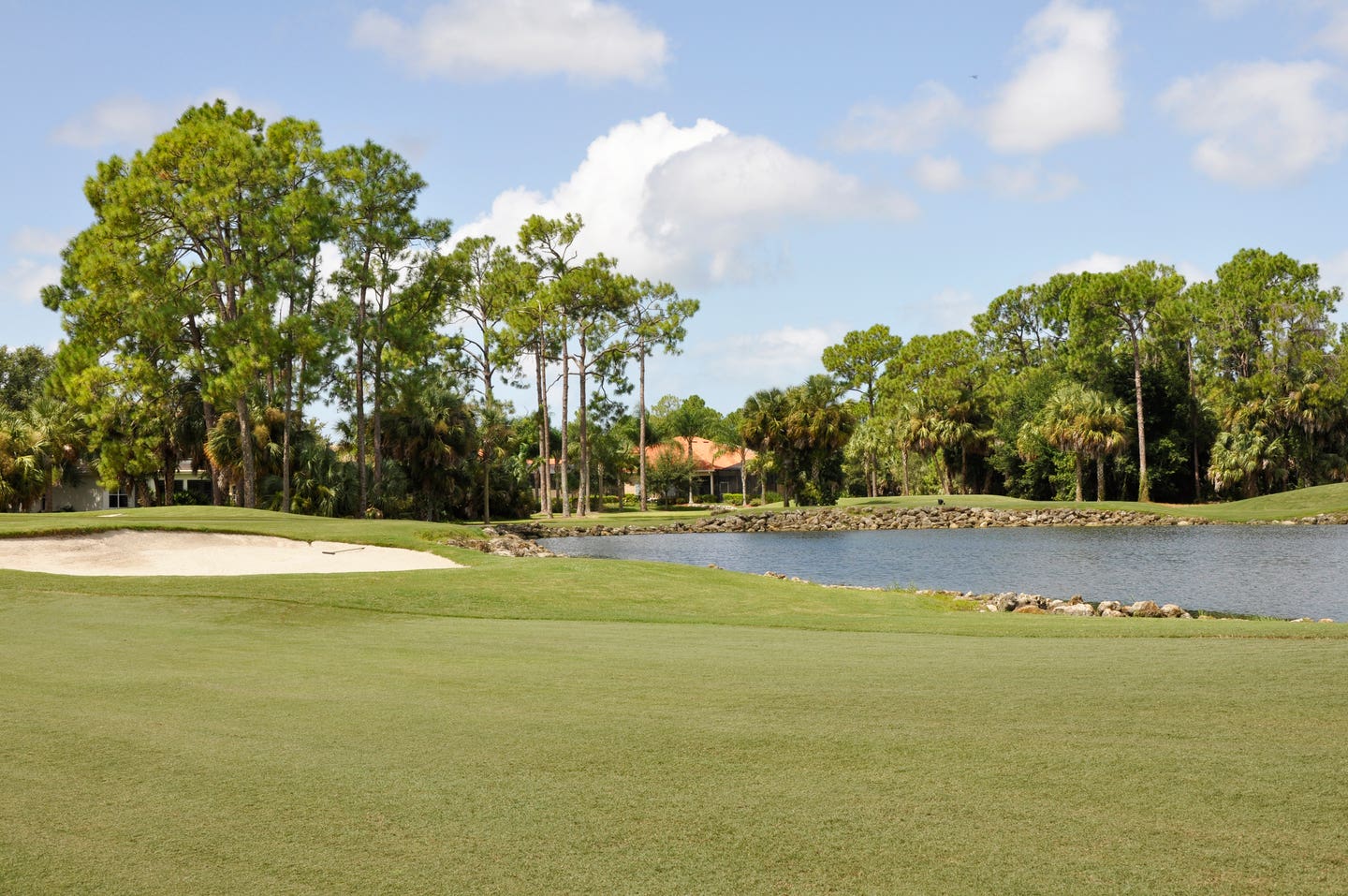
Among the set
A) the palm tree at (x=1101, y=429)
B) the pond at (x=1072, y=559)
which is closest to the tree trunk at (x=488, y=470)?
the pond at (x=1072, y=559)

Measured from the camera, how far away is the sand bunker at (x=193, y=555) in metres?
20.3

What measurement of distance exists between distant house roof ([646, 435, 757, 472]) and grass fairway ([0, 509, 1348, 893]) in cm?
8043

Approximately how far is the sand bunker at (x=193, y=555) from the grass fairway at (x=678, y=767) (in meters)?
10.2

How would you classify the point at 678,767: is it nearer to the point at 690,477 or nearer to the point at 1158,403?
the point at 1158,403

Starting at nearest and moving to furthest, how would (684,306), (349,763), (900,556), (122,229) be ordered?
1. (349,763)
2. (900,556)
3. (122,229)
4. (684,306)

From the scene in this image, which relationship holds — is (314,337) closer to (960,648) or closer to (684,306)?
(684,306)

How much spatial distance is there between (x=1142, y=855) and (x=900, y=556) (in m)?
31.9

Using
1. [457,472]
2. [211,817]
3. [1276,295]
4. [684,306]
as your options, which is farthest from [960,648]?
[1276,295]

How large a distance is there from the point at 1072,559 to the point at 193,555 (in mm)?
24376

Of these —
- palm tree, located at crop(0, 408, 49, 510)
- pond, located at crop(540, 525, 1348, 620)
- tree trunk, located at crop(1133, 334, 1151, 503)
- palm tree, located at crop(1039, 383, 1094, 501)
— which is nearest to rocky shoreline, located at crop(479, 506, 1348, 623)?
pond, located at crop(540, 525, 1348, 620)

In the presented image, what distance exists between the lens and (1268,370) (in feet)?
222

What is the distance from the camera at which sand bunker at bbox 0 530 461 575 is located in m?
20.3

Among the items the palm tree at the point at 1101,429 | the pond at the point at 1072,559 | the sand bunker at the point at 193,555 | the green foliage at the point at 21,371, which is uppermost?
the green foliage at the point at 21,371

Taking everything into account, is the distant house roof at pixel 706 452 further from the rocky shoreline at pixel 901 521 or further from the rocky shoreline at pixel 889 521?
the rocky shoreline at pixel 901 521
